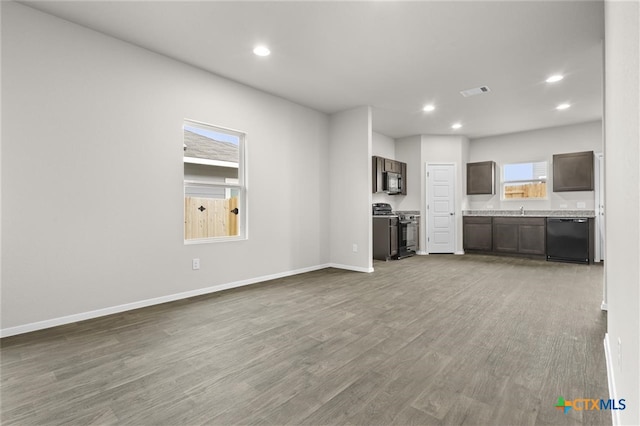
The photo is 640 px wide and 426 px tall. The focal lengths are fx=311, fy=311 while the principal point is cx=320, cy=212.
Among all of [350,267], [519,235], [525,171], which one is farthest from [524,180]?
[350,267]

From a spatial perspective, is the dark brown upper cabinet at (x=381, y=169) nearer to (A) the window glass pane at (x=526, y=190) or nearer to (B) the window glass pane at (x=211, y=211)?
(A) the window glass pane at (x=526, y=190)

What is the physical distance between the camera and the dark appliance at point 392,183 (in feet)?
22.7

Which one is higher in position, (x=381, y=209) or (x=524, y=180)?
(x=524, y=180)

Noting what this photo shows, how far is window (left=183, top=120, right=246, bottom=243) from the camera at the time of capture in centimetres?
386

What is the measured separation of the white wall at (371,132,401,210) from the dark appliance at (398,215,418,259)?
0.65 meters

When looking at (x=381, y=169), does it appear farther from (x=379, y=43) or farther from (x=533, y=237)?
(x=379, y=43)

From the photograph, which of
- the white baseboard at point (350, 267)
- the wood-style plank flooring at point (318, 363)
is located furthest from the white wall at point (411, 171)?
the wood-style plank flooring at point (318, 363)

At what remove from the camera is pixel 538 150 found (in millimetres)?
6902

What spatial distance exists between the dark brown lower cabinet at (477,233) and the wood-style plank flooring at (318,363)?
11.2 feet

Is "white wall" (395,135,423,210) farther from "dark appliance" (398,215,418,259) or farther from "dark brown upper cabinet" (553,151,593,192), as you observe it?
"dark brown upper cabinet" (553,151,593,192)

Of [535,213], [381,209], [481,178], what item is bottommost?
[535,213]

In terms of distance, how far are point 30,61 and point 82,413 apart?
2.86m

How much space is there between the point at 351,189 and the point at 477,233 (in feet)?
12.1

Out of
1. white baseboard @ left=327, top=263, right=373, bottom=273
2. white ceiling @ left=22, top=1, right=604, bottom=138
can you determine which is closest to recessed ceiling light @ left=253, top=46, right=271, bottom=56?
white ceiling @ left=22, top=1, right=604, bottom=138
